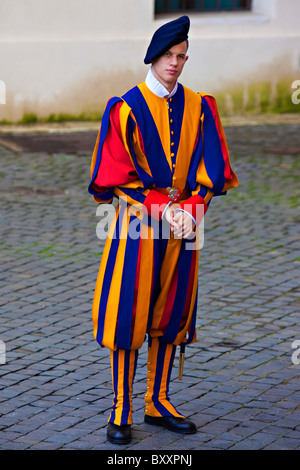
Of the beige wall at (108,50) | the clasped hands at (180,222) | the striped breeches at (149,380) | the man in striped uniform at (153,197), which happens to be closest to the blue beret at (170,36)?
the man in striped uniform at (153,197)

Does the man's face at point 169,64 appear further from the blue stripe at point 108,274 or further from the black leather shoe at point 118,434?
the black leather shoe at point 118,434

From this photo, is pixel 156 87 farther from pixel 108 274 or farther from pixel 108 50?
pixel 108 50

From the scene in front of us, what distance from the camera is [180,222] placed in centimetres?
393

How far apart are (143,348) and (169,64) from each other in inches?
80.1

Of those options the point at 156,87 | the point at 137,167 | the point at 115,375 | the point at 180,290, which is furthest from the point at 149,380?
the point at 156,87

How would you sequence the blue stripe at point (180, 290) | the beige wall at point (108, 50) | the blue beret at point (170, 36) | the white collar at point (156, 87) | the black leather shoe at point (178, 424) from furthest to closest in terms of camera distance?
the beige wall at point (108, 50)
the black leather shoe at point (178, 424)
the blue stripe at point (180, 290)
the white collar at point (156, 87)
the blue beret at point (170, 36)

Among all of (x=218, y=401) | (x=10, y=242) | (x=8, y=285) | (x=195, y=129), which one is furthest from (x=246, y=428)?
(x=10, y=242)

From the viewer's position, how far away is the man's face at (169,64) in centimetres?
393

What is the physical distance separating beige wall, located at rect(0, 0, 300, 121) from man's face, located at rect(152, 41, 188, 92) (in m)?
7.74

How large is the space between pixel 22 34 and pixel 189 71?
2.43m

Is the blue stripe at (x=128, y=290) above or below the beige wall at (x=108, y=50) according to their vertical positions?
below

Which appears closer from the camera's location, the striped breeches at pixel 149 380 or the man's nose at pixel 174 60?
the man's nose at pixel 174 60

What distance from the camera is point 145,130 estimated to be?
396 cm

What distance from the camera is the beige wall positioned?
37.5 ft
